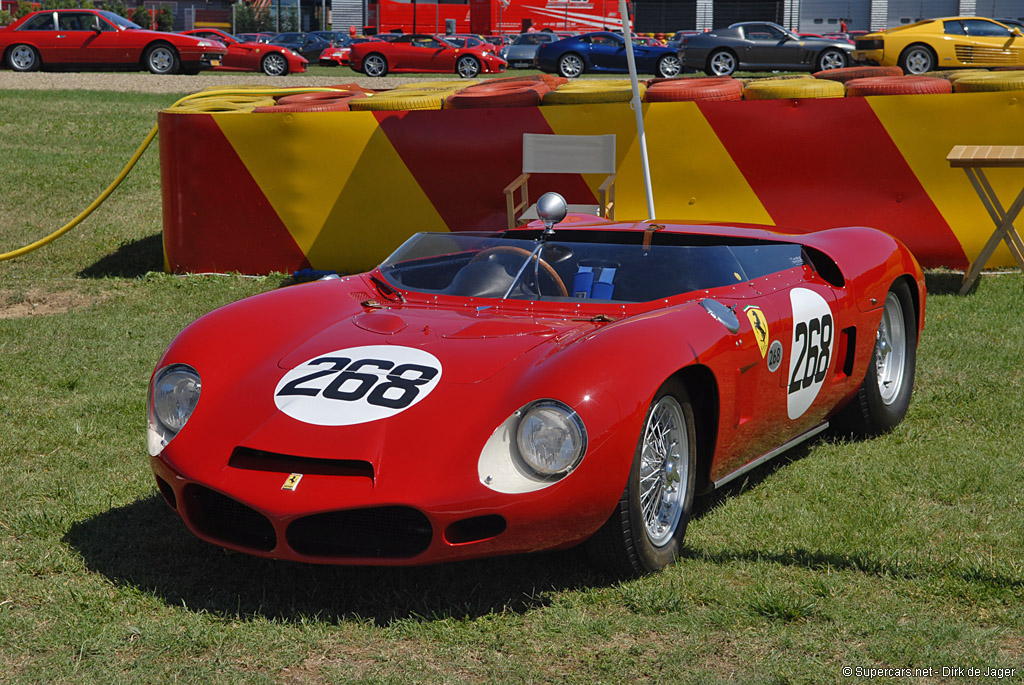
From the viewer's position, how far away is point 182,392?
3.51m

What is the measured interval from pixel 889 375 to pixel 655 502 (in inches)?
81.3

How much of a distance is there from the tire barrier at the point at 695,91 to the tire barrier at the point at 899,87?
A: 794 mm

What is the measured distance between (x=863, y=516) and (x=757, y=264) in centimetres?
102

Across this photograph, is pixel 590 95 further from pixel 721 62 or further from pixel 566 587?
pixel 721 62

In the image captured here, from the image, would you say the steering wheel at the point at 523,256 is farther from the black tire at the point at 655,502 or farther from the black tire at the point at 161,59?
the black tire at the point at 161,59

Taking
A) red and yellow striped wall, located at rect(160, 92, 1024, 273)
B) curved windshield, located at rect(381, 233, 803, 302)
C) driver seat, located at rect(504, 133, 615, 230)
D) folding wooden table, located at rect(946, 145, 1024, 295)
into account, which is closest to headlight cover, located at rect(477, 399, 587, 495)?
curved windshield, located at rect(381, 233, 803, 302)

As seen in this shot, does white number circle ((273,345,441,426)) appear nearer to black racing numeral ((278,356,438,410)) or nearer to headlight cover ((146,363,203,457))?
black racing numeral ((278,356,438,410))

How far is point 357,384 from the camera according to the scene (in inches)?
130

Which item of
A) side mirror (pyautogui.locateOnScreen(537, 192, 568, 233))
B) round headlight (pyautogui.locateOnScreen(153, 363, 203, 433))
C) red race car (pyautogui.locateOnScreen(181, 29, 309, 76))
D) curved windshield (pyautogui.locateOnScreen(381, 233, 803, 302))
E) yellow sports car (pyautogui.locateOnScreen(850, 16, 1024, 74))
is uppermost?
yellow sports car (pyautogui.locateOnScreen(850, 16, 1024, 74))

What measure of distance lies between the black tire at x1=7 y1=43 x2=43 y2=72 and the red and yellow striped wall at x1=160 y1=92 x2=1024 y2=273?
15.1m

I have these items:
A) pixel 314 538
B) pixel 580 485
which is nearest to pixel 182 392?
pixel 314 538

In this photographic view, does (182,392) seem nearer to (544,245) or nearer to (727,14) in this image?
(544,245)

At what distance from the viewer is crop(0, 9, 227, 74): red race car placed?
69.3 ft

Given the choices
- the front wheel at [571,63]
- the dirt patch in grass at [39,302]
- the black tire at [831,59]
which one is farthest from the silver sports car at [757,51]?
the dirt patch in grass at [39,302]
